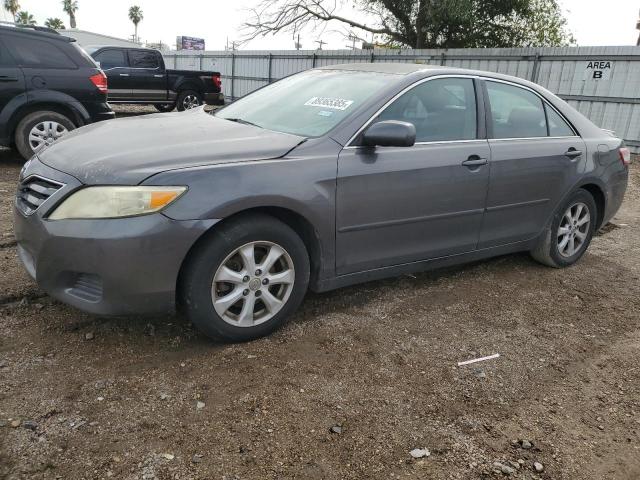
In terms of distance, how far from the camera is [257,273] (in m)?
2.98

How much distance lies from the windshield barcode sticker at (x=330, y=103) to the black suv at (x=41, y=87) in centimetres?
495

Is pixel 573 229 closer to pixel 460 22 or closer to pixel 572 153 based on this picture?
pixel 572 153

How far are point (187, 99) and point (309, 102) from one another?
12731mm

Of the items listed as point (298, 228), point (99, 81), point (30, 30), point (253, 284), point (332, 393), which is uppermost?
point (30, 30)

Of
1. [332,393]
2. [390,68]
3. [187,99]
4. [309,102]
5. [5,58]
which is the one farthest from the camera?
[187,99]

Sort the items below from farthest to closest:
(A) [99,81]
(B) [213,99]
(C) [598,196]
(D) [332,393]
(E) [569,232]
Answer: (A) [99,81], (B) [213,99], (C) [598,196], (E) [569,232], (D) [332,393]

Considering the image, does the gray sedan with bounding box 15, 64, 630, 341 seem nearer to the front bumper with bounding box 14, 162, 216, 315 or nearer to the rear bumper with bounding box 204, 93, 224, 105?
the front bumper with bounding box 14, 162, 216, 315

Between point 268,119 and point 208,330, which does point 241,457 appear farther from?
point 268,119

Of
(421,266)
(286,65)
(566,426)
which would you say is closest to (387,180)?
(421,266)

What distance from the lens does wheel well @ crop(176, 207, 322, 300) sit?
2.84 meters

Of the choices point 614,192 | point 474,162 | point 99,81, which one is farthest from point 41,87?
point 614,192

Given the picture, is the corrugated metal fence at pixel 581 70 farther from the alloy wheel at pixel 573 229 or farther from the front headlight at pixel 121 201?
the front headlight at pixel 121 201

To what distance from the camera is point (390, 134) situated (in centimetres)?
315

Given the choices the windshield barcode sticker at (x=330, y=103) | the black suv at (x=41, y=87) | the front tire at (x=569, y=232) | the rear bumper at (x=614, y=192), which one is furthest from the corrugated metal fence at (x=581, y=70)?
the windshield barcode sticker at (x=330, y=103)
